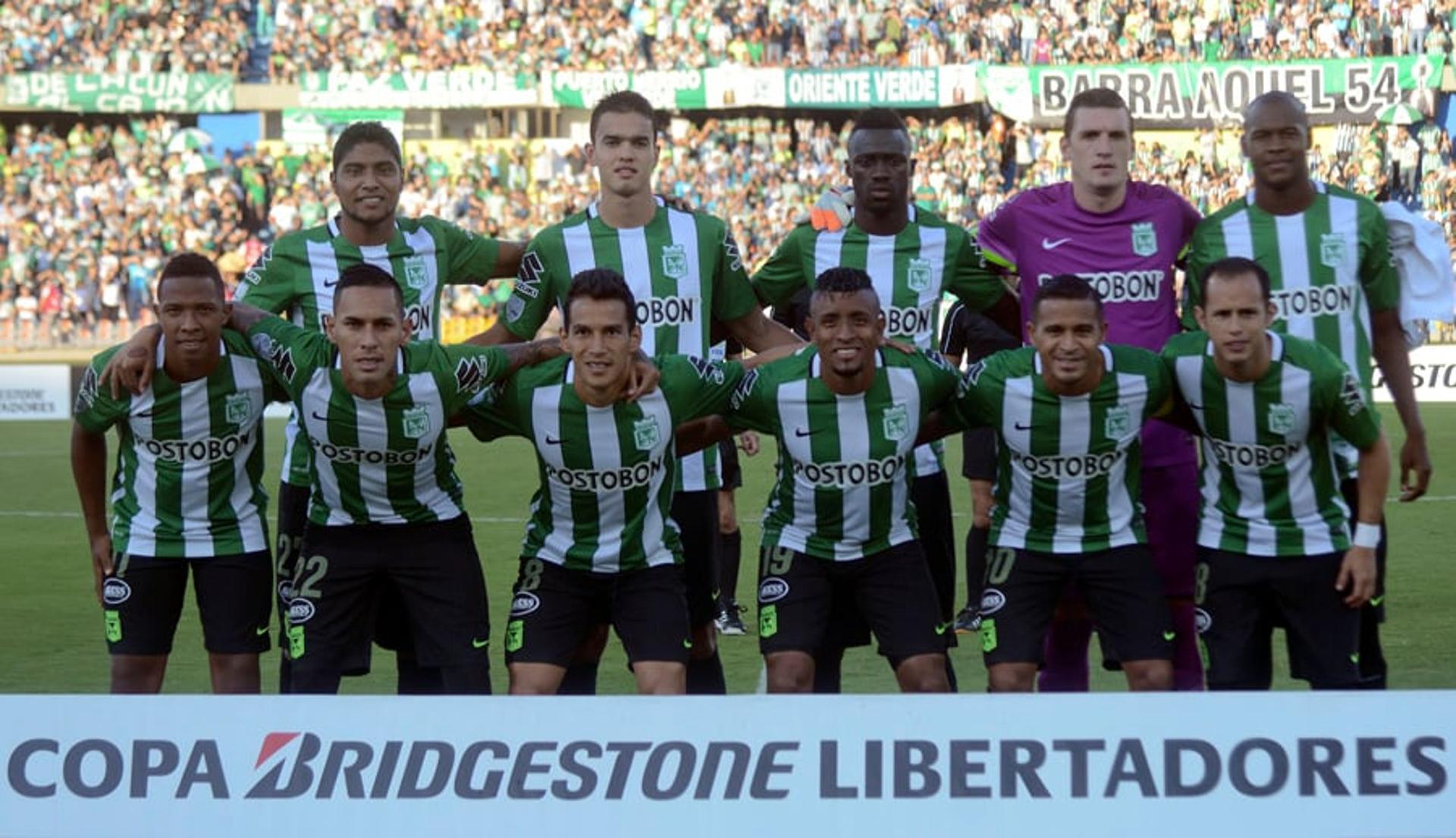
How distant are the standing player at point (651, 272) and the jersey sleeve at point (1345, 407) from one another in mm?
1679

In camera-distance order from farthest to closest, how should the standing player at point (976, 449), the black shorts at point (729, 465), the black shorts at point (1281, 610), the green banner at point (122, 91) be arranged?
the green banner at point (122, 91) → the black shorts at point (729, 465) → the standing player at point (976, 449) → the black shorts at point (1281, 610)

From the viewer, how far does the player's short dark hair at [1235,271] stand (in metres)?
5.44

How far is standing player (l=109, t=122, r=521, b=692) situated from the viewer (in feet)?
19.8

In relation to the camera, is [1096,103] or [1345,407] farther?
[1096,103]

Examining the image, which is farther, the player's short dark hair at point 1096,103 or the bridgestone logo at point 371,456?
the player's short dark hair at point 1096,103

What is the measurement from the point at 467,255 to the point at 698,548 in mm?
1269

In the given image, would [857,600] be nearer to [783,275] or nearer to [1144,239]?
[783,275]

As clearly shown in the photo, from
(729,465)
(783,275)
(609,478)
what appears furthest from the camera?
(729,465)

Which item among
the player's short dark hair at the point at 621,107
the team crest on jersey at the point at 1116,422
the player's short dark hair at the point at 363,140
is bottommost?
the team crest on jersey at the point at 1116,422

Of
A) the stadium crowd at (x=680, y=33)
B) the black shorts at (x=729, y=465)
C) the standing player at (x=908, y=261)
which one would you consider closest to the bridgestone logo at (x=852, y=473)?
the standing player at (x=908, y=261)

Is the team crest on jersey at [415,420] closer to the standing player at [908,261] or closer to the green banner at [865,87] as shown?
the standing player at [908,261]

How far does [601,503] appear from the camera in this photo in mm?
5672

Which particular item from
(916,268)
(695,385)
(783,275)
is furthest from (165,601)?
(916,268)

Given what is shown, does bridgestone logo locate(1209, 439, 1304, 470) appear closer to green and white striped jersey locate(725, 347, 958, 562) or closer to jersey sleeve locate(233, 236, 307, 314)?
green and white striped jersey locate(725, 347, 958, 562)
